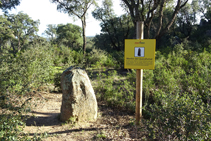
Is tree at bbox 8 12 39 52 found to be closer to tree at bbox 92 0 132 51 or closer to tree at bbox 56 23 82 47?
tree at bbox 56 23 82 47

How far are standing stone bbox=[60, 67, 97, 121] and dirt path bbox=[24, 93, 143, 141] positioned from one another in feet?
0.72

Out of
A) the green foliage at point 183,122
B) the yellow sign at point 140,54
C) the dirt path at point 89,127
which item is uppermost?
the yellow sign at point 140,54

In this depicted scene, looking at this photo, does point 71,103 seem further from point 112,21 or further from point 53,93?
point 112,21

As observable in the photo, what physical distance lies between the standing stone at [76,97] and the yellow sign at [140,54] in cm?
128

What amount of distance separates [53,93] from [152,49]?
188 inches

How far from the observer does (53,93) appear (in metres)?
6.54

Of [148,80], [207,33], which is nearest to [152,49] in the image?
[148,80]

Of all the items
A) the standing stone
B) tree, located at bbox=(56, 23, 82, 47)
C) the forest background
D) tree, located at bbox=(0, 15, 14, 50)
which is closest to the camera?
the forest background

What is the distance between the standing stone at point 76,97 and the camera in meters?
3.82

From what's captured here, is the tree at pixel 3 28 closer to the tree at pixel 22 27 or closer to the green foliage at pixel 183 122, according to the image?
the tree at pixel 22 27

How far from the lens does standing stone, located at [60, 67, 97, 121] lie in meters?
3.82

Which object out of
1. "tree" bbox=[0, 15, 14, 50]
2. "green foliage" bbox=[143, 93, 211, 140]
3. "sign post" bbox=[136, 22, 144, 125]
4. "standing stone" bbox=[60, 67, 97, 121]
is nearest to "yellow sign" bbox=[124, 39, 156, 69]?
"sign post" bbox=[136, 22, 144, 125]

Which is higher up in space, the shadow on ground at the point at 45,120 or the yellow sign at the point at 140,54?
the yellow sign at the point at 140,54

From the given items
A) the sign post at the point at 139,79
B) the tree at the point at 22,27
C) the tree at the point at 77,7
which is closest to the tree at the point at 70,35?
the tree at the point at 22,27
